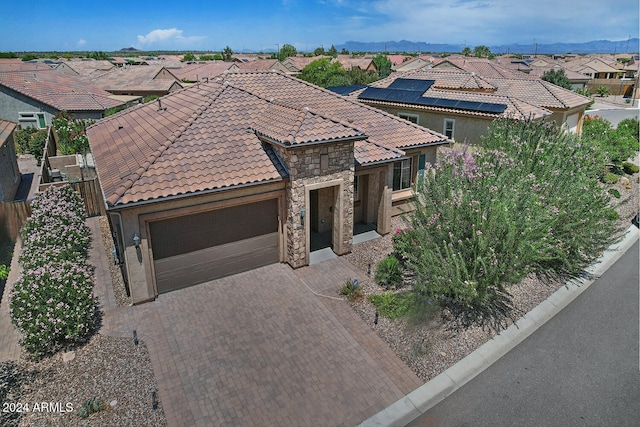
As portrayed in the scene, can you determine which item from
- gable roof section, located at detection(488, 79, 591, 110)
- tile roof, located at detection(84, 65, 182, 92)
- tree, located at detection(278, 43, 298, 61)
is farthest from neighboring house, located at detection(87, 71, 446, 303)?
tree, located at detection(278, 43, 298, 61)

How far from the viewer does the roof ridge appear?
36.6 ft

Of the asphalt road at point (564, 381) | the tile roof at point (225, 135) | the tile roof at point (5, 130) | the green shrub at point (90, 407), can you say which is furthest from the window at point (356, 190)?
the tile roof at point (5, 130)

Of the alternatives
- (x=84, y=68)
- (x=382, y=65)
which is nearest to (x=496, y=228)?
(x=382, y=65)

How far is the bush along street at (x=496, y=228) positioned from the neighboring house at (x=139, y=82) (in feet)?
159

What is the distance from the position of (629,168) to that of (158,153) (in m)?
27.1

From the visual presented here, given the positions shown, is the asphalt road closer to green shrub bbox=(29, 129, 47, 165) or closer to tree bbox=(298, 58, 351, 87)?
green shrub bbox=(29, 129, 47, 165)

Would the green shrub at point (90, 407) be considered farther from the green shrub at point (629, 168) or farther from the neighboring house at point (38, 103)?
the neighboring house at point (38, 103)

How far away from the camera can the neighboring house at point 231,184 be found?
11961mm

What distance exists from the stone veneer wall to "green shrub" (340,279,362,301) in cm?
207

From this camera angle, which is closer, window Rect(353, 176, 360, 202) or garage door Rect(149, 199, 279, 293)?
garage door Rect(149, 199, 279, 293)

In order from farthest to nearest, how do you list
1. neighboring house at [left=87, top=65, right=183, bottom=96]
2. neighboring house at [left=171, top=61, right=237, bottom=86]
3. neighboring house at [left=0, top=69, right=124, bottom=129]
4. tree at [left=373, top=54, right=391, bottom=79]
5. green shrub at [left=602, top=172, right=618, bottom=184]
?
tree at [left=373, top=54, right=391, bottom=79], neighboring house at [left=171, top=61, right=237, bottom=86], neighboring house at [left=87, top=65, right=183, bottom=96], neighboring house at [left=0, top=69, right=124, bottom=129], green shrub at [left=602, top=172, right=618, bottom=184]

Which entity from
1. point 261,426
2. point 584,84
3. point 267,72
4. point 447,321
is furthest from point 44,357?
point 584,84

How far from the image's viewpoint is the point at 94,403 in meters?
8.53

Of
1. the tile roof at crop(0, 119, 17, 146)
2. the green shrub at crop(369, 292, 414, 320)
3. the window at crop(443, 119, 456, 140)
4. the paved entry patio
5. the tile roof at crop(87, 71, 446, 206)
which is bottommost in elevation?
the paved entry patio
